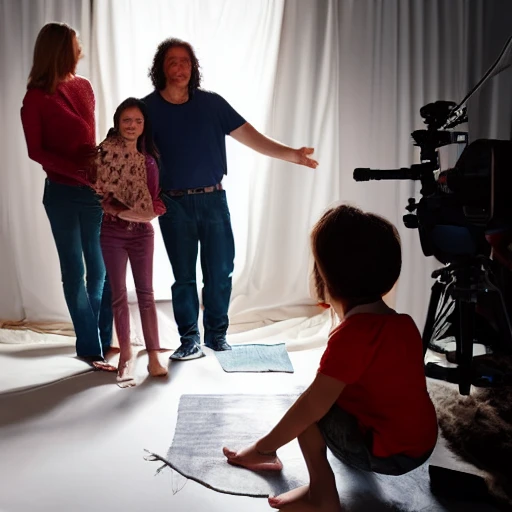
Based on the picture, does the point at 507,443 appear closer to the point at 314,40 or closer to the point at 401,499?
the point at 401,499

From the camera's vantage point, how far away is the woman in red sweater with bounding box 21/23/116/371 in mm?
2230

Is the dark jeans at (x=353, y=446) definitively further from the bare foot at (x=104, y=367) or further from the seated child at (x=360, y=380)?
the bare foot at (x=104, y=367)

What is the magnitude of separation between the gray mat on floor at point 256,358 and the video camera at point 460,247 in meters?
0.72

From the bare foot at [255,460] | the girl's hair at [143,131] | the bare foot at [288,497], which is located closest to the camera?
the bare foot at [288,497]

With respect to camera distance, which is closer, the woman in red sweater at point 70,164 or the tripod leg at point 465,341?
the tripod leg at point 465,341

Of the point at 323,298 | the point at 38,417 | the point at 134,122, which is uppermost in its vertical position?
the point at 134,122

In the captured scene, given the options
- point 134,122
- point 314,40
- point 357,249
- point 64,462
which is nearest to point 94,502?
point 64,462

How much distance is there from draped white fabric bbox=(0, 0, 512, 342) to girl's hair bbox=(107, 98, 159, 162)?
2.48 feet

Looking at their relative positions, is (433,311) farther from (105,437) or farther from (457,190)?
(105,437)

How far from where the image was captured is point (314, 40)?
3.08 m

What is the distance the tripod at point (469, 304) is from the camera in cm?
165

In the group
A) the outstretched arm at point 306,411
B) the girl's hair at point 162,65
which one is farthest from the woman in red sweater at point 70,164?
the outstretched arm at point 306,411

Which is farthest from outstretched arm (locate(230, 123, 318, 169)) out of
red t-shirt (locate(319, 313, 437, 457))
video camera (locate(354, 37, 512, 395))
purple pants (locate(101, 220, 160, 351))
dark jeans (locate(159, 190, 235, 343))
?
red t-shirt (locate(319, 313, 437, 457))

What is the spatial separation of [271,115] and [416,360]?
1991 millimetres
